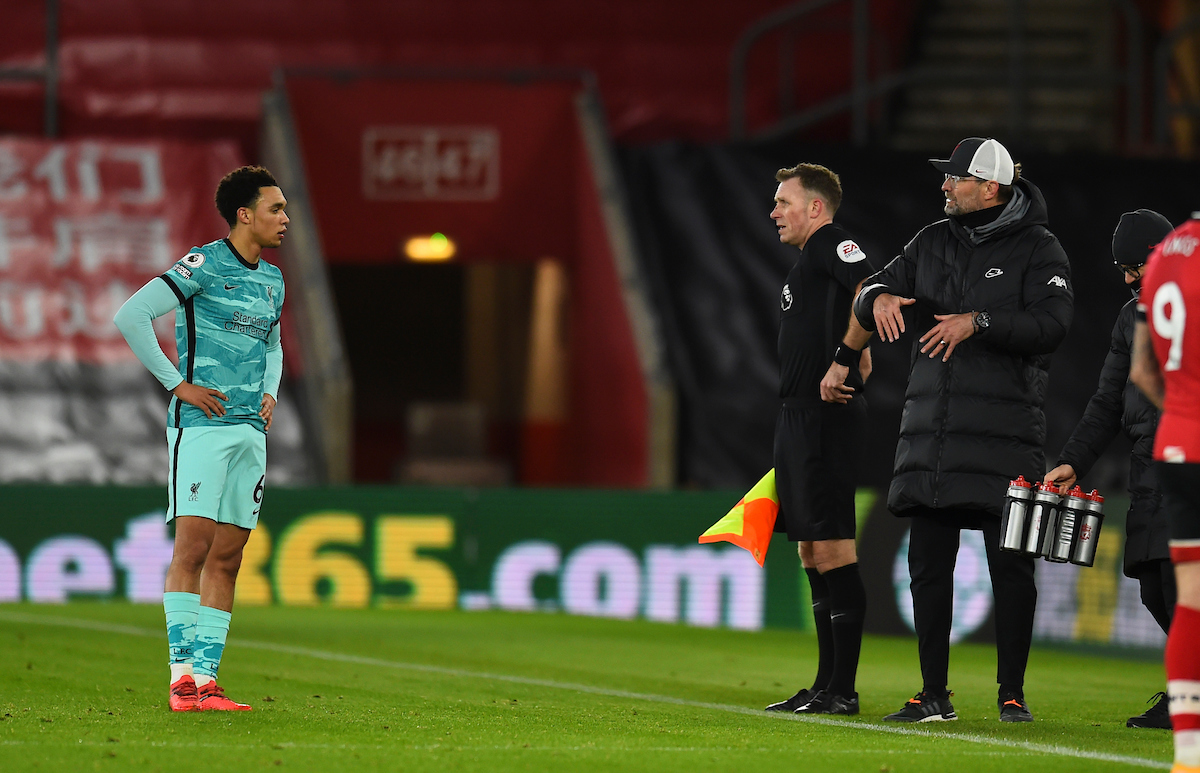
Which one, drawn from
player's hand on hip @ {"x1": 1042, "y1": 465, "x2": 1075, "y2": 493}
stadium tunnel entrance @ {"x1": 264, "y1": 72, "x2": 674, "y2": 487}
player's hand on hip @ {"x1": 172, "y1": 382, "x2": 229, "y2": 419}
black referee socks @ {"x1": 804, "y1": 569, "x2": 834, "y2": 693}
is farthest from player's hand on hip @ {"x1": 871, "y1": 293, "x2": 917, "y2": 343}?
stadium tunnel entrance @ {"x1": 264, "y1": 72, "x2": 674, "y2": 487}

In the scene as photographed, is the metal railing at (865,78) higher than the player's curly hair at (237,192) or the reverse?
higher

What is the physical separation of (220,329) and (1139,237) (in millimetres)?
3657

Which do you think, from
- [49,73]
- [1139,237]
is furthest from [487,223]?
[1139,237]

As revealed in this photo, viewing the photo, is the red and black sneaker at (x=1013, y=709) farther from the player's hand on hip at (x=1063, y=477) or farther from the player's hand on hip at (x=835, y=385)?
the player's hand on hip at (x=835, y=385)

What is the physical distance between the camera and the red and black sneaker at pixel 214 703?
23.3 feet

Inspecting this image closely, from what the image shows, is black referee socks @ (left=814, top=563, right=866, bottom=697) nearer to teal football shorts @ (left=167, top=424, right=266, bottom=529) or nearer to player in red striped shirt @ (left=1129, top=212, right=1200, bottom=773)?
player in red striped shirt @ (left=1129, top=212, right=1200, bottom=773)

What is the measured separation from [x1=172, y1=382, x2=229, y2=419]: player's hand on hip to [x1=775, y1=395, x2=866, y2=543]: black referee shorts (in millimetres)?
2261

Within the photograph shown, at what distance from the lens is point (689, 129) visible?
20.1 meters

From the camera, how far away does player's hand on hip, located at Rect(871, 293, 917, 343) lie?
7031 mm

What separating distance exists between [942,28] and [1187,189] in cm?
421

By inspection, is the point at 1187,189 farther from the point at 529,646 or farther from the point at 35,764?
the point at 35,764

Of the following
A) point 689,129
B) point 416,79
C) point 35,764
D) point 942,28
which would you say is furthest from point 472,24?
point 35,764

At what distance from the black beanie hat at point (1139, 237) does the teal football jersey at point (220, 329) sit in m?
3.44

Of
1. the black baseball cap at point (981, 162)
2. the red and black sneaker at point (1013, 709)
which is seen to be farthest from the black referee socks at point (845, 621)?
the black baseball cap at point (981, 162)
